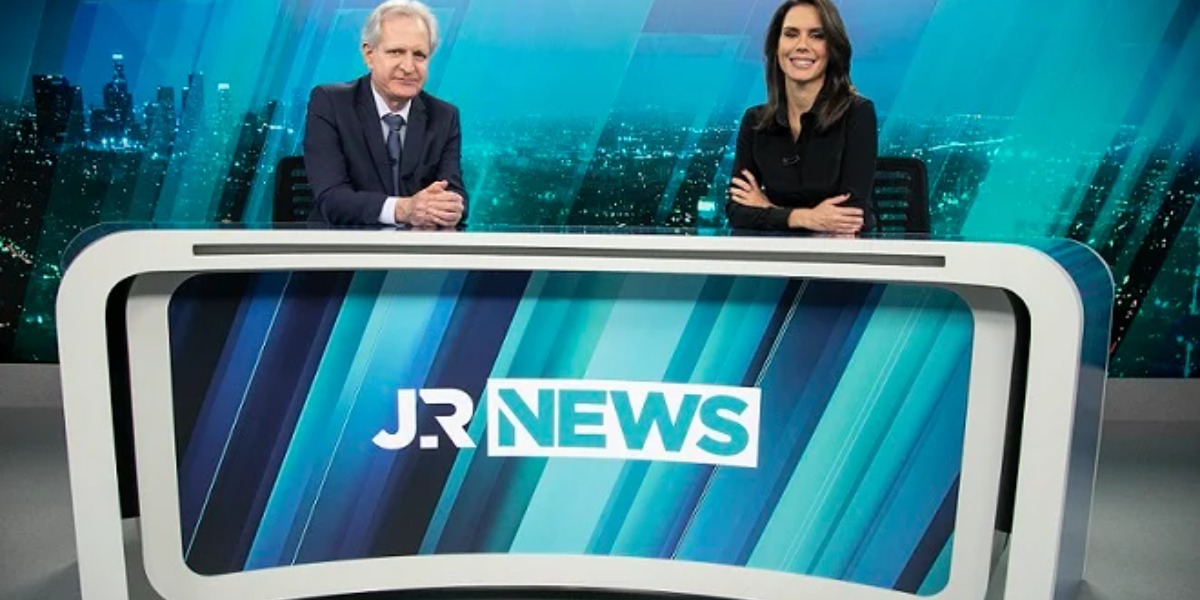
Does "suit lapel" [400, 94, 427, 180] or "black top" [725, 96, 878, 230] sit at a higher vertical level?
"black top" [725, 96, 878, 230]

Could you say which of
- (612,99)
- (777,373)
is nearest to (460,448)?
(777,373)

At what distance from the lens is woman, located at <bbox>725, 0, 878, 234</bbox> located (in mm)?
2518

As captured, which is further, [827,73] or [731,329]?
[827,73]

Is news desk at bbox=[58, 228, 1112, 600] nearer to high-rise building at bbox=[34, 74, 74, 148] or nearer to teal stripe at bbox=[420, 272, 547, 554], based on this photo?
teal stripe at bbox=[420, 272, 547, 554]

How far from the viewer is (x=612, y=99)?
425 cm

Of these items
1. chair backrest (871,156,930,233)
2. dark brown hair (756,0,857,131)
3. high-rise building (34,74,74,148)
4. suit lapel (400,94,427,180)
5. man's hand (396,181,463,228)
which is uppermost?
dark brown hair (756,0,857,131)

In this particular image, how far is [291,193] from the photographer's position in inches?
116

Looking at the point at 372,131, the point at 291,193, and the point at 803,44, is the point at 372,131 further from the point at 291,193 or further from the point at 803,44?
the point at 803,44

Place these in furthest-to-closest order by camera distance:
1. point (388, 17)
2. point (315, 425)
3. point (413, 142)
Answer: point (413, 142), point (388, 17), point (315, 425)

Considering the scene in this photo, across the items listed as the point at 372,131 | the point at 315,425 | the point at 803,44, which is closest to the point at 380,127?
the point at 372,131

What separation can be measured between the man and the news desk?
20.1 inches

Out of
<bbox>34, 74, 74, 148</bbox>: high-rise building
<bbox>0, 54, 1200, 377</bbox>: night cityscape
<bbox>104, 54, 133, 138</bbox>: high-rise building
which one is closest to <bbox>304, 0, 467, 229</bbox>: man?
<bbox>0, 54, 1200, 377</bbox>: night cityscape

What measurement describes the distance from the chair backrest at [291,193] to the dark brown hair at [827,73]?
1363 mm

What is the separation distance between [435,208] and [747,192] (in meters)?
0.85
